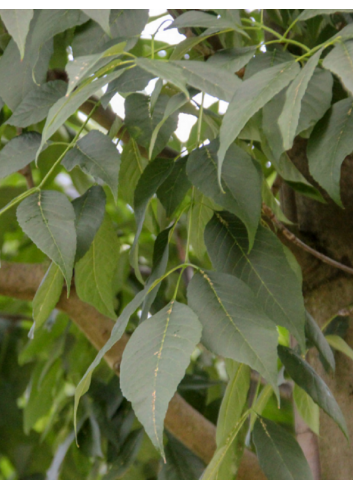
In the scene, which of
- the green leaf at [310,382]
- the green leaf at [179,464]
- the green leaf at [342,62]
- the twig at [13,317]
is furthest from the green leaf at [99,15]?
the twig at [13,317]

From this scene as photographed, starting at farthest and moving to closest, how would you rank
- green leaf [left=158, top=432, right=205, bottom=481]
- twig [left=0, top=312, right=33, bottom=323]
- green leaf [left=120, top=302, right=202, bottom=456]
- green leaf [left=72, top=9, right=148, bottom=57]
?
1. twig [left=0, top=312, right=33, bottom=323]
2. green leaf [left=158, top=432, right=205, bottom=481]
3. green leaf [left=72, top=9, right=148, bottom=57]
4. green leaf [left=120, top=302, right=202, bottom=456]

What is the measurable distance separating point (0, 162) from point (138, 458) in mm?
505

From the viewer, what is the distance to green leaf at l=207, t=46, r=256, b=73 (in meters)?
0.28

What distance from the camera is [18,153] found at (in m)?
0.31

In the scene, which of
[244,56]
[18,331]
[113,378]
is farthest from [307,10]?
[18,331]

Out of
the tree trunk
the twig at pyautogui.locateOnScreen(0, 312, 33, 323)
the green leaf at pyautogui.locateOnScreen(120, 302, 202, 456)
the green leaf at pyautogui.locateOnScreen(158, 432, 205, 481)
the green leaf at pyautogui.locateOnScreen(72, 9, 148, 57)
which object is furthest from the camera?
the twig at pyautogui.locateOnScreen(0, 312, 33, 323)

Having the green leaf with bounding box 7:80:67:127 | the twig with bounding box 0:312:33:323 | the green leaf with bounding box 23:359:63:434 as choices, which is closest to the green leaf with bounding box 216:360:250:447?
the green leaf with bounding box 7:80:67:127

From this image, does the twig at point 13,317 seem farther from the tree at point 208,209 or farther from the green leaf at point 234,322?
the green leaf at point 234,322

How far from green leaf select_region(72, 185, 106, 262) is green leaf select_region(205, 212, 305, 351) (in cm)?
7

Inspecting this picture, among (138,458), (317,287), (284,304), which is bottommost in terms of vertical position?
(138,458)

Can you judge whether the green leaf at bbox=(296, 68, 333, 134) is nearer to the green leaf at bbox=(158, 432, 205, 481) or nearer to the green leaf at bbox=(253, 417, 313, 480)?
the green leaf at bbox=(253, 417, 313, 480)

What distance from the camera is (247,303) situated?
257 mm

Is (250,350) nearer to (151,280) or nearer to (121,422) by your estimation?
(151,280)

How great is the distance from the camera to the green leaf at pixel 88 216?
29 cm
